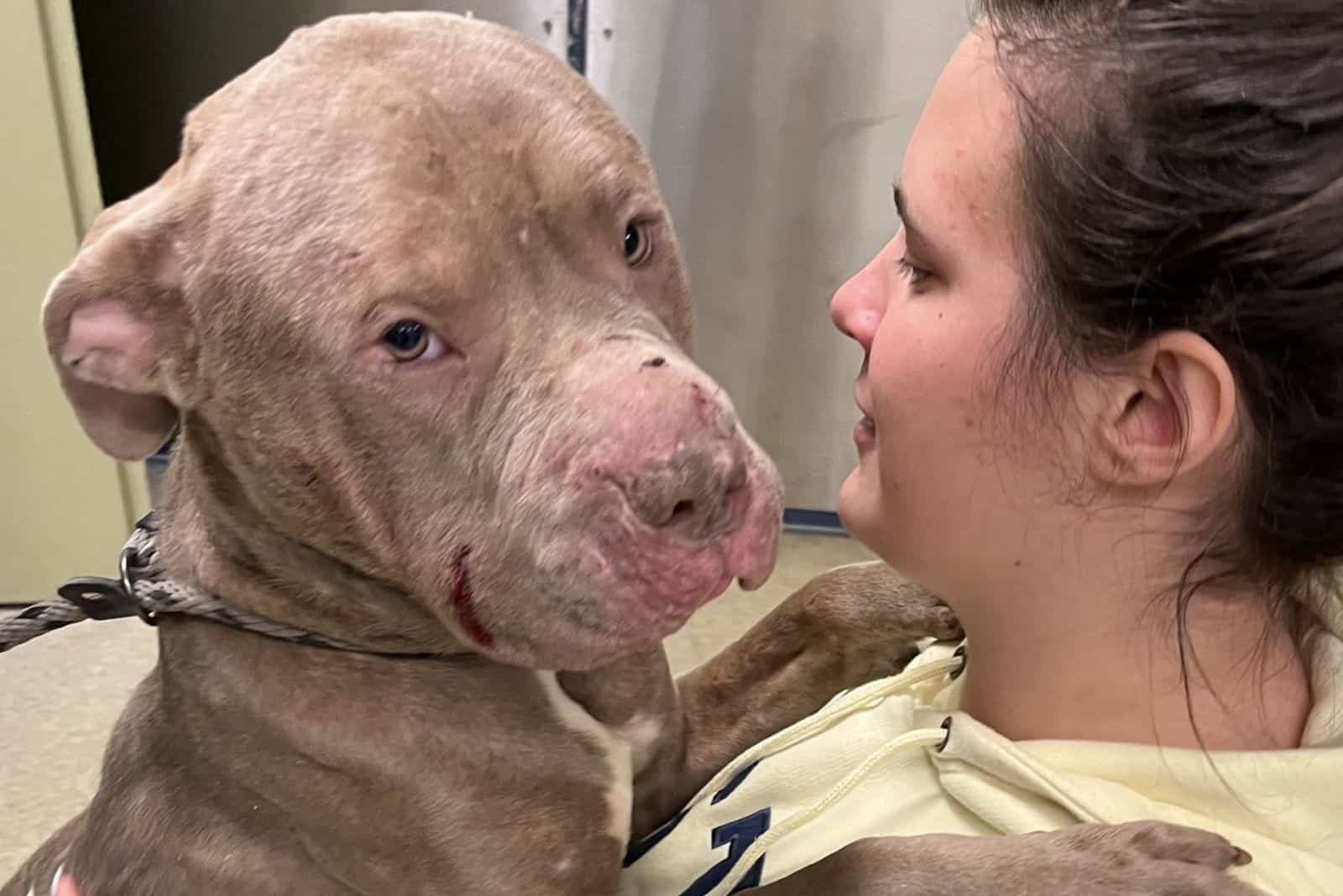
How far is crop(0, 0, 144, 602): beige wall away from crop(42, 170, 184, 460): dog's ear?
4.24 feet

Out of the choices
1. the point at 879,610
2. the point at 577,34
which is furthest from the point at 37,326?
the point at 879,610

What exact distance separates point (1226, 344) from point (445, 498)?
2.01ft

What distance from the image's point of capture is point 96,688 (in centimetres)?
250

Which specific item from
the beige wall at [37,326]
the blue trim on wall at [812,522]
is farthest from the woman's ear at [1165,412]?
the blue trim on wall at [812,522]

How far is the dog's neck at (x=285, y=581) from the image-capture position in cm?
111

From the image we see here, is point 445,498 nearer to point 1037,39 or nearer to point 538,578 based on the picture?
point 538,578

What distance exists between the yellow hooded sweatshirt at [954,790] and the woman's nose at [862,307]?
37cm

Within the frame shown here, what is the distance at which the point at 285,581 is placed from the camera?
1.12 m

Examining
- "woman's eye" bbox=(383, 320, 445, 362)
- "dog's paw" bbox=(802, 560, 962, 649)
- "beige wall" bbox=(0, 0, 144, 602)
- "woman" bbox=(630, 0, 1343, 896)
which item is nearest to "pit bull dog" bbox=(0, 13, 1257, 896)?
"woman's eye" bbox=(383, 320, 445, 362)

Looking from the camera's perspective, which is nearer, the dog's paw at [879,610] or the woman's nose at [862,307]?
the woman's nose at [862,307]

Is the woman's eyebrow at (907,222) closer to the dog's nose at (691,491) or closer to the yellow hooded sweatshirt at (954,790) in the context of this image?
the dog's nose at (691,491)

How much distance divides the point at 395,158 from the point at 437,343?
0.15 m

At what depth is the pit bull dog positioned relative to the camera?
941mm

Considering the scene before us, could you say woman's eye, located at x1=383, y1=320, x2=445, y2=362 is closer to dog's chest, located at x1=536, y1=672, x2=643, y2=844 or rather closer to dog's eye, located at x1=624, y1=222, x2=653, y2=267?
dog's eye, located at x1=624, y1=222, x2=653, y2=267
